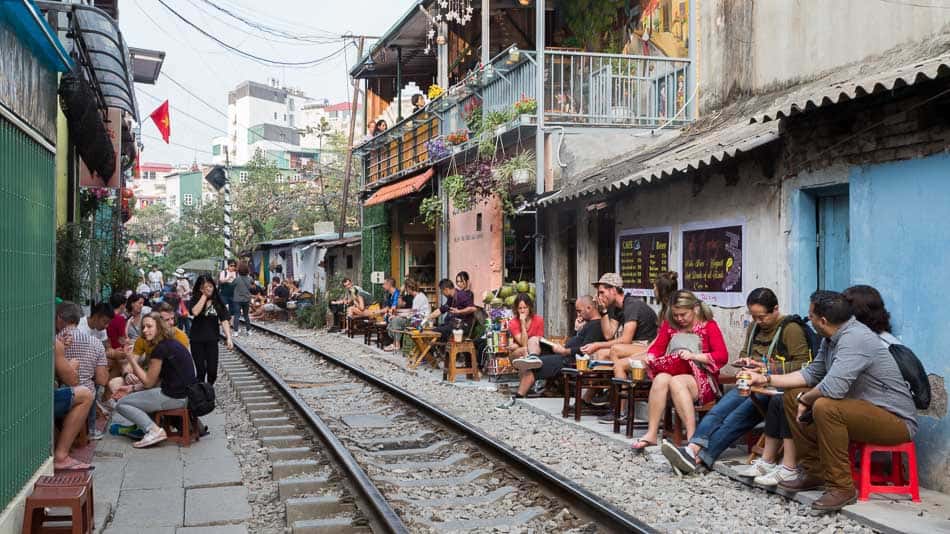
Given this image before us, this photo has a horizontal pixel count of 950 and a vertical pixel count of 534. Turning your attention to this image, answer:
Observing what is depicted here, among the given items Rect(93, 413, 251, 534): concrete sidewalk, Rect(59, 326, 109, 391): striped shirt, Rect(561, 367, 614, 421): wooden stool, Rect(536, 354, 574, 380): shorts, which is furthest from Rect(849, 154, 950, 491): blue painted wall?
Rect(59, 326, 109, 391): striped shirt

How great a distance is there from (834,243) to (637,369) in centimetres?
222

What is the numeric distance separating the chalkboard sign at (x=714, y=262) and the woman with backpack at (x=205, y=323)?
580 centimetres

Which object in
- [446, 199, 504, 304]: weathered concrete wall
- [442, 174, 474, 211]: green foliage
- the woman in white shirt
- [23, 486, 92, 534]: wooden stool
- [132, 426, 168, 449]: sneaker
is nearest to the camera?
[23, 486, 92, 534]: wooden stool

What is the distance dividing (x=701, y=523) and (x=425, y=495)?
2.12 m

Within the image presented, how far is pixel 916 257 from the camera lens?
693 cm

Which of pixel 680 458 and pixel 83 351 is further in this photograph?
pixel 83 351

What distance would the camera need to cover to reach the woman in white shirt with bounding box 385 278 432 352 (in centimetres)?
1828

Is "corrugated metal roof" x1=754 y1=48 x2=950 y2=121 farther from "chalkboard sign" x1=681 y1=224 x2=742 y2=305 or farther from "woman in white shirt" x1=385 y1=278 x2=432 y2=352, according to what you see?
"woman in white shirt" x1=385 y1=278 x2=432 y2=352

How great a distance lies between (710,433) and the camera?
746 centimetres

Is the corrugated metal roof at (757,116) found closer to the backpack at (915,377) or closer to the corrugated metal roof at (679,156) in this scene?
the corrugated metal roof at (679,156)

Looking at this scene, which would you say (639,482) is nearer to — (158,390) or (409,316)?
(158,390)

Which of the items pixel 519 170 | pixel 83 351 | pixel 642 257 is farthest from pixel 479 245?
pixel 83 351

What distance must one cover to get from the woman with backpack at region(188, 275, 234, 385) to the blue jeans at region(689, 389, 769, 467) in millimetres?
6342

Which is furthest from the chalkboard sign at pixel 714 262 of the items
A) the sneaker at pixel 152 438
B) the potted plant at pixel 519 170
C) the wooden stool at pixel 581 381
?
the sneaker at pixel 152 438
